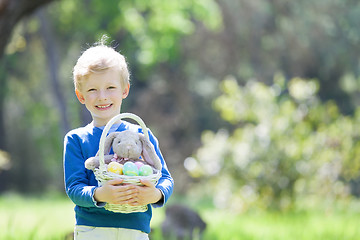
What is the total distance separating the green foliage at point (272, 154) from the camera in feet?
28.6

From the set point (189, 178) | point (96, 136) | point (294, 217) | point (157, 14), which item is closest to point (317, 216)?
point (294, 217)

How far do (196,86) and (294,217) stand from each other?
10.3 m

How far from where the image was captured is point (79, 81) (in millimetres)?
2568

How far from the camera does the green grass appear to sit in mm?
5555

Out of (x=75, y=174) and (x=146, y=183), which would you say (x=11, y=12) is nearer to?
(x=75, y=174)

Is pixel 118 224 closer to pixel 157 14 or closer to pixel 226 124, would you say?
pixel 157 14

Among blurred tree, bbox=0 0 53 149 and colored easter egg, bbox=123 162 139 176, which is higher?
blurred tree, bbox=0 0 53 149

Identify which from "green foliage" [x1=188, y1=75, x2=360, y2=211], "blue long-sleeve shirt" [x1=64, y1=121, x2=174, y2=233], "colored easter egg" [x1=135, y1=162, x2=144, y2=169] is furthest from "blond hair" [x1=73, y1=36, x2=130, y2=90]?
"green foliage" [x1=188, y1=75, x2=360, y2=211]

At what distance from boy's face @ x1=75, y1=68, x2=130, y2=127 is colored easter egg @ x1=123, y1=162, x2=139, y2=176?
1.11ft

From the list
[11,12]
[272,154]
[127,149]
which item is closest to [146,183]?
[127,149]

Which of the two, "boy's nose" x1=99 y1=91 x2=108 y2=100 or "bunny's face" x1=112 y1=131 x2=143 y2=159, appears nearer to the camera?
"bunny's face" x1=112 y1=131 x2=143 y2=159

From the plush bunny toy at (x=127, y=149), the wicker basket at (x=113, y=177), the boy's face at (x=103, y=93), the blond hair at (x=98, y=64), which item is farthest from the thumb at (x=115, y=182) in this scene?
the blond hair at (x=98, y=64)

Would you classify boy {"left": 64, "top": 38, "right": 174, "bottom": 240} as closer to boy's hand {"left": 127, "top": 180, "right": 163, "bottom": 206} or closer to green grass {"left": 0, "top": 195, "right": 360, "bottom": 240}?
boy's hand {"left": 127, "top": 180, "right": 163, "bottom": 206}

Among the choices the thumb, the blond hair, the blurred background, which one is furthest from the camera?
the blurred background
